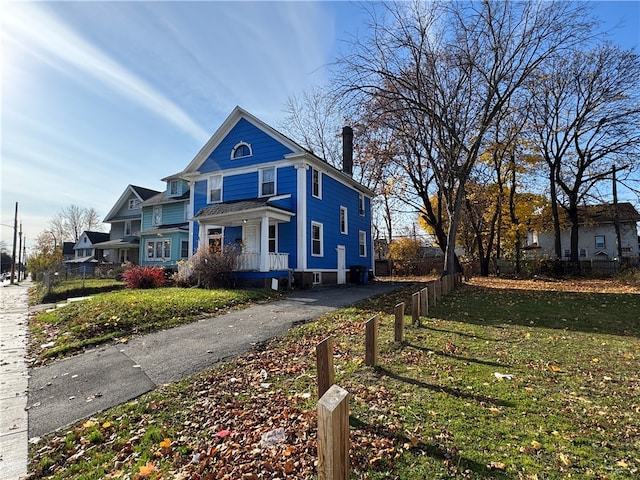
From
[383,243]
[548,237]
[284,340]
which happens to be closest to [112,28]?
[284,340]

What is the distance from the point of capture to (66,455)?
3748 millimetres

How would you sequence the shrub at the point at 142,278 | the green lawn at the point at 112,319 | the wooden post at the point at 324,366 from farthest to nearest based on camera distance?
the shrub at the point at 142,278
the green lawn at the point at 112,319
the wooden post at the point at 324,366

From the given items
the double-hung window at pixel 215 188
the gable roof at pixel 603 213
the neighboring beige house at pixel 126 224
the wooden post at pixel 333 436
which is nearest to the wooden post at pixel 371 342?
the wooden post at pixel 333 436

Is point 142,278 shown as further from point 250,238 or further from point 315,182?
point 315,182

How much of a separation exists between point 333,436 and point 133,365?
5559 mm

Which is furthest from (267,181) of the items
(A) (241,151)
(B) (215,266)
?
(B) (215,266)

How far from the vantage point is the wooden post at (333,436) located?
6.70 ft

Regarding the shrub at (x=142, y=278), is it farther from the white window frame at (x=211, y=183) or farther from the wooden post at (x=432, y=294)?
the wooden post at (x=432, y=294)

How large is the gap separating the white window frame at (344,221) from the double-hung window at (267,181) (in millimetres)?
5175

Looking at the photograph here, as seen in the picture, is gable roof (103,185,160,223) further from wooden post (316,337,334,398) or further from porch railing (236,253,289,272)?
wooden post (316,337,334,398)

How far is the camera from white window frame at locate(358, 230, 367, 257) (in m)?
24.6

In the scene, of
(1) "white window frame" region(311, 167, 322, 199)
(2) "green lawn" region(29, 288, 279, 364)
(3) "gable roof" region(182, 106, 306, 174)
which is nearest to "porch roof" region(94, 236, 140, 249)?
(3) "gable roof" region(182, 106, 306, 174)

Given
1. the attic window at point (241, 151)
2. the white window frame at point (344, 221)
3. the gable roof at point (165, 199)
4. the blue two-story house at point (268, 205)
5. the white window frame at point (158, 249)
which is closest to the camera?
the blue two-story house at point (268, 205)

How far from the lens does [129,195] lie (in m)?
37.0
